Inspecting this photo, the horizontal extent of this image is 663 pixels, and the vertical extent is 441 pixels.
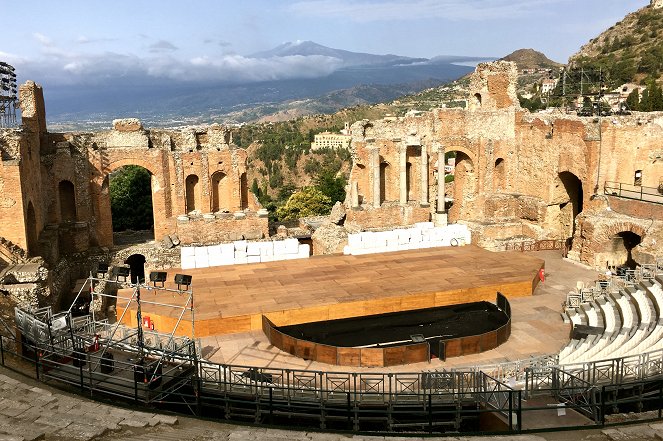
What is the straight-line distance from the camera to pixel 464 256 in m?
26.5

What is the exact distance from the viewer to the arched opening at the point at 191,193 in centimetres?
3114

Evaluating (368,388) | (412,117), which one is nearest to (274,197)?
(412,117)

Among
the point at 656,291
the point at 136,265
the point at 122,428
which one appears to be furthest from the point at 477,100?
the point at 122,428

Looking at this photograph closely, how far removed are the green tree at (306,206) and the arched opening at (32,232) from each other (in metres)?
27.9

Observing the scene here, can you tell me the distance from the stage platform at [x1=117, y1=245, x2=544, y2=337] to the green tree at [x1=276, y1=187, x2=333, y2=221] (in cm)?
2562

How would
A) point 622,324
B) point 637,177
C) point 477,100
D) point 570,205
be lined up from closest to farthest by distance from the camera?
point 622,324
point 637,177
point 570,205
point 477,100

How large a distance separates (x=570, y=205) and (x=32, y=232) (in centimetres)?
2596

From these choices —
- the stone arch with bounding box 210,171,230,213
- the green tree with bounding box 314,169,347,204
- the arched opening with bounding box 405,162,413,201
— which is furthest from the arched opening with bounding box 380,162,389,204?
the green tree with bounding box 314,169,347,204

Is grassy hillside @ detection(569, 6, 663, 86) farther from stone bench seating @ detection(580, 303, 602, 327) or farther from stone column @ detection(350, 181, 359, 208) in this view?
stone bench seating @ detection(580, 303, 602, 327)

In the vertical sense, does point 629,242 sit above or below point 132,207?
below

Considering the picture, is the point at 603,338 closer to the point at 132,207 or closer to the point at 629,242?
the point at 629,242

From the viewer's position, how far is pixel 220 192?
32.2 metres

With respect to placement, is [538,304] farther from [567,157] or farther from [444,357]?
[567,157]

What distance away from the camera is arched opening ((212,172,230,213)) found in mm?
31875
